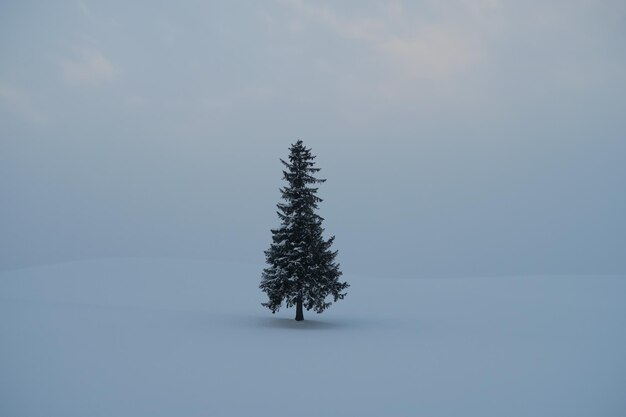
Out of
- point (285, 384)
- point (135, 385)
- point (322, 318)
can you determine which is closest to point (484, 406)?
point (285, 384)

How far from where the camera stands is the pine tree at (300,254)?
29219mm

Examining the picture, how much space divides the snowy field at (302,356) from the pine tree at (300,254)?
191 centimetres

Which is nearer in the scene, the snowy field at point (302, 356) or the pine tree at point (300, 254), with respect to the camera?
the snowy field at point (302, 356)

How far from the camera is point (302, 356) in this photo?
62.1ft

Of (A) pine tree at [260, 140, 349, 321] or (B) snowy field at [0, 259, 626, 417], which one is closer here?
(B) snowy field at [0, 259, 626, 417]

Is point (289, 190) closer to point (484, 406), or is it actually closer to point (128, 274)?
point (484, 406)

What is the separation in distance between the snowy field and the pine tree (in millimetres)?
1909

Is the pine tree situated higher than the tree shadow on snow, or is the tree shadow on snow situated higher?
the pine tree

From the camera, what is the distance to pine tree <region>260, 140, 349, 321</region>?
95.9 ft

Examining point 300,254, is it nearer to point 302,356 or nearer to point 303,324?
point 303,324

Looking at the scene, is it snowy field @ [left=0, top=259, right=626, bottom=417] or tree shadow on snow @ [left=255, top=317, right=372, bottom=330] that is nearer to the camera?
snowy field @ [left=0, top=259, right=626, bottom=417]

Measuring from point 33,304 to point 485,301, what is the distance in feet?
114

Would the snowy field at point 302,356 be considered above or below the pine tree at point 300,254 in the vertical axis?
below

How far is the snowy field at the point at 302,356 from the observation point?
13141 millimetres
